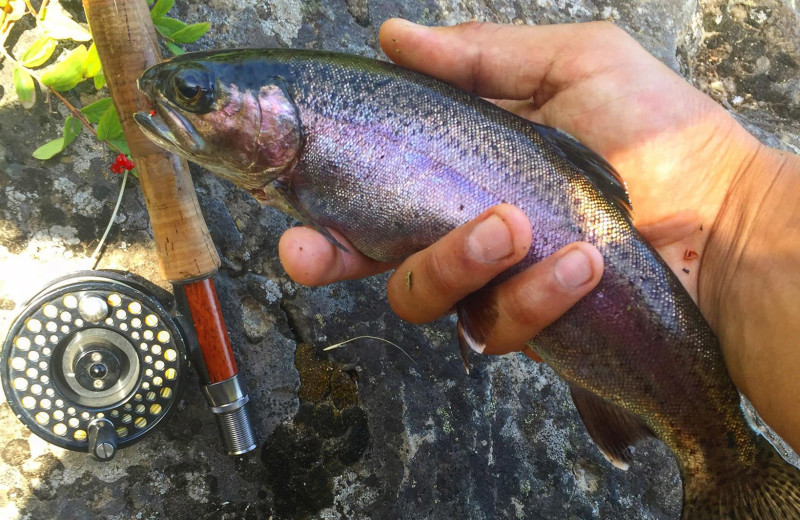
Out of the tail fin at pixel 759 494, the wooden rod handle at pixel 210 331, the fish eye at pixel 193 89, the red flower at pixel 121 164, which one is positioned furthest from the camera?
the red flower at pixel 121 164

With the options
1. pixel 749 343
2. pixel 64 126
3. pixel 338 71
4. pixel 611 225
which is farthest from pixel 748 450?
pixel 64 126

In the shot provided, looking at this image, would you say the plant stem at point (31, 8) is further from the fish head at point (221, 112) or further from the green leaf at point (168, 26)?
the fish head at point (221, 112)

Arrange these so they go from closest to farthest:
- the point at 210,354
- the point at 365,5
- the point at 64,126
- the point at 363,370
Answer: the point at 210,354 < the point at 64,126 < the point at 363,370 < the point at 365,5

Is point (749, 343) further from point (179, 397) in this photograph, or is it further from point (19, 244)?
point (19, 244)

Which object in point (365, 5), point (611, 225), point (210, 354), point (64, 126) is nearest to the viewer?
point (611, 225)

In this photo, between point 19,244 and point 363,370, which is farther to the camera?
point 363,370

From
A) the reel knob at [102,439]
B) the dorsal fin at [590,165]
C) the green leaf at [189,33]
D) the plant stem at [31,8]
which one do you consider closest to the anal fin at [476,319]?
the dorsal fin at [590,165]

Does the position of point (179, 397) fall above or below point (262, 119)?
below

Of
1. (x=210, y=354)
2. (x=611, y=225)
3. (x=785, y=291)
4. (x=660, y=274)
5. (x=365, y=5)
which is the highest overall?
(x=365, y=5)
